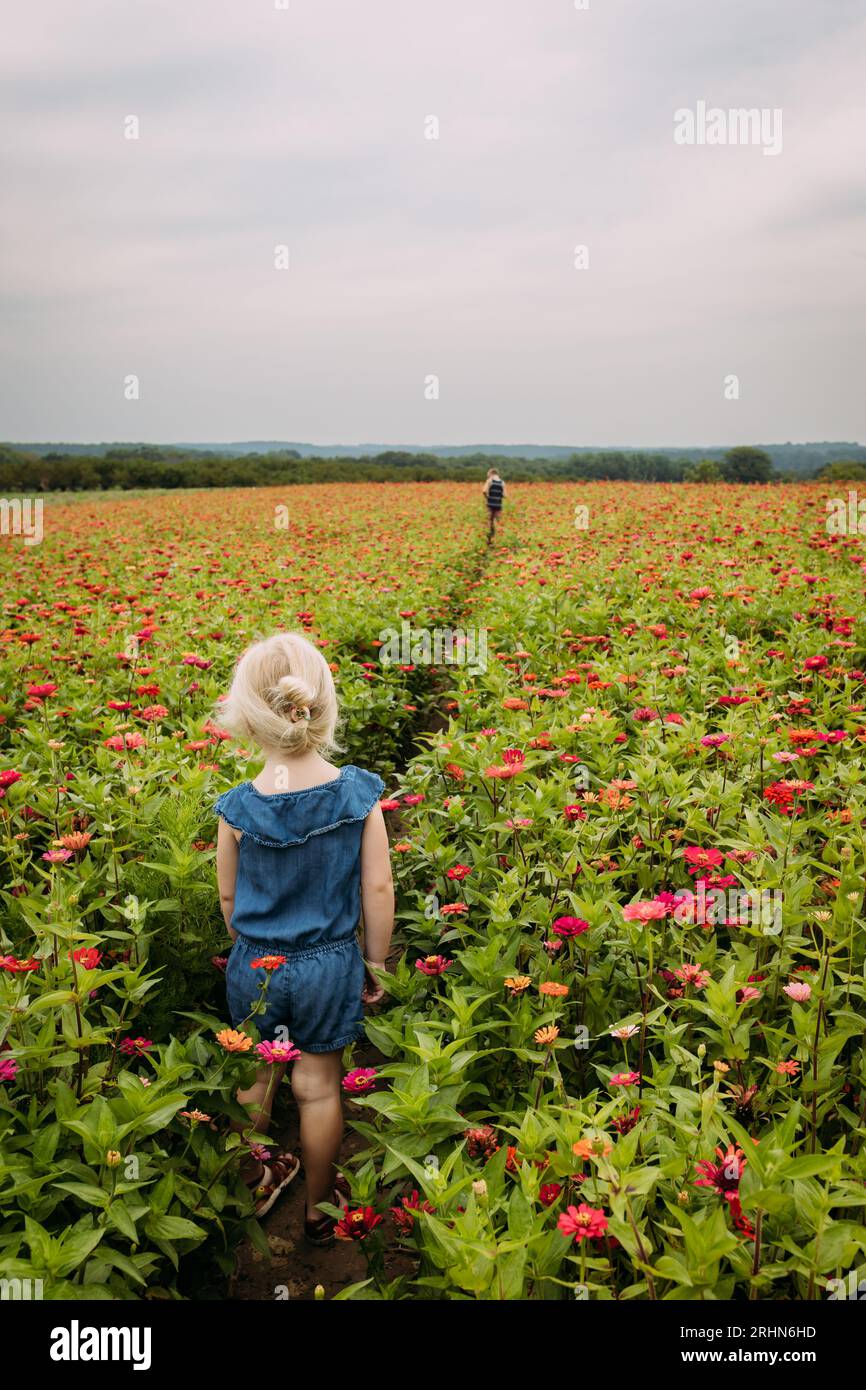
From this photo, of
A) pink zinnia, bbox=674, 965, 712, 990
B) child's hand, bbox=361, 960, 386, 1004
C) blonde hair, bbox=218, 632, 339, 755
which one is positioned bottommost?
child's hand, bbox=361, 960, 386, 1004

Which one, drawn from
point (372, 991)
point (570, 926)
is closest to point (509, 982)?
point (570, 926)

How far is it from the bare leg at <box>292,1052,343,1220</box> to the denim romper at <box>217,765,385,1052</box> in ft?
0.23

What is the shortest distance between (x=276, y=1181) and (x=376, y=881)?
1.07 metres

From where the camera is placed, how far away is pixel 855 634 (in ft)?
17.7

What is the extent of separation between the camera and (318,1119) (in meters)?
2.56

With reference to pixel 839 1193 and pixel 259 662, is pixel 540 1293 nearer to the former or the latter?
pixel 839 1193

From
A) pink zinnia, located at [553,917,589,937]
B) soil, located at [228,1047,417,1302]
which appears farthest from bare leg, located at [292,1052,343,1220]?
pink zinnia, located at [553,917,589,937]

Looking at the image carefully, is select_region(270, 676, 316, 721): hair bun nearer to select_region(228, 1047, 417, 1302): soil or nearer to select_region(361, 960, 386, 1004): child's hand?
select_region(361, 960, 386, 1004): child's hand

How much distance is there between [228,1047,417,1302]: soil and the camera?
2.36m

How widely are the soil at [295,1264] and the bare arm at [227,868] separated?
3.00 feet

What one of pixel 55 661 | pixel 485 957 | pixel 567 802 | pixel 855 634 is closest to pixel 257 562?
pixel 55 661

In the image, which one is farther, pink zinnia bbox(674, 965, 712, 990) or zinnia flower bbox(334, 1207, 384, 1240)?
pink zinnia bbox(674, 965, 712, 990)

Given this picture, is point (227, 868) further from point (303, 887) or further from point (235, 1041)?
point (235, 1041)

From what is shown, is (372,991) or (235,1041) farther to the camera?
(372,991)
